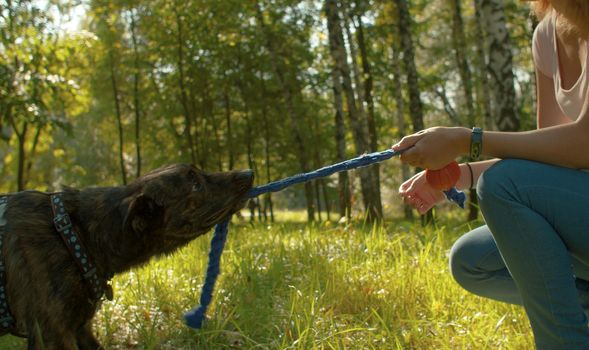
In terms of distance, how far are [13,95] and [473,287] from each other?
7142 millimetres

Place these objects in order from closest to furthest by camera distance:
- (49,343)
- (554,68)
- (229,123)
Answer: (554,68) < (49,343) < (229,123)

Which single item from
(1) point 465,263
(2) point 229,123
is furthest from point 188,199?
(2) point 229,123

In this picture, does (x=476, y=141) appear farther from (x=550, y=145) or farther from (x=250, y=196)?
(x=250, y=196)

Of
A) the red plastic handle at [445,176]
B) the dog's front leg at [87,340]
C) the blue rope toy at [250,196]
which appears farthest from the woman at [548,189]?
the dog's front leg at [87,340]

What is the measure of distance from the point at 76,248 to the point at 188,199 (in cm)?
66

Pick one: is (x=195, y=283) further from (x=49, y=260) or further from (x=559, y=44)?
(x=559, y=44)

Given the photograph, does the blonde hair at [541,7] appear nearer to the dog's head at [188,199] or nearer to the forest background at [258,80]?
the dog's head at [188,199]

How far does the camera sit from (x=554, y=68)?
254cm

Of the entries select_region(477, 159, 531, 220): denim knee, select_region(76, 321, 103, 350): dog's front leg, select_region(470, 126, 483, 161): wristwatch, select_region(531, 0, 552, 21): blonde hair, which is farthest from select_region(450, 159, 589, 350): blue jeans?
select_region(76, 321, 103, 350): dog's front leg

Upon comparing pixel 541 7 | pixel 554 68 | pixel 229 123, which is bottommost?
pixel 554 68

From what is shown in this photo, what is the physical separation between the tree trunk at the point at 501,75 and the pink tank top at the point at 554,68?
7.45 m

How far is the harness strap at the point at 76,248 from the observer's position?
2.79 meters

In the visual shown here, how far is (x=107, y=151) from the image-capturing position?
3644 cm

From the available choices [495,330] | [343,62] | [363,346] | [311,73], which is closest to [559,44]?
[495,330]
